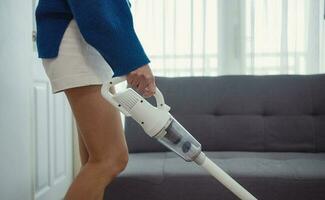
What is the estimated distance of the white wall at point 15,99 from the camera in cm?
131

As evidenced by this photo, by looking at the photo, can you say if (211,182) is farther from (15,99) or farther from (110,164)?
(15,99)

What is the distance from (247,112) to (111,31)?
1351mm

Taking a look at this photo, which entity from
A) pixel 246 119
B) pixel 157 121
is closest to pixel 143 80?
pixel 157 121

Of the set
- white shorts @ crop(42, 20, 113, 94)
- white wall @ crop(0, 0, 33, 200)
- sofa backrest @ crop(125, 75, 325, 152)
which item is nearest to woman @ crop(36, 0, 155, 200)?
white shorts @ crop(42, 20, 113, 94)

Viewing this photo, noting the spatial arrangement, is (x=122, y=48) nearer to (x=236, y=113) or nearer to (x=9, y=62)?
(x=9, y=62)

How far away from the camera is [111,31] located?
870 millimetres

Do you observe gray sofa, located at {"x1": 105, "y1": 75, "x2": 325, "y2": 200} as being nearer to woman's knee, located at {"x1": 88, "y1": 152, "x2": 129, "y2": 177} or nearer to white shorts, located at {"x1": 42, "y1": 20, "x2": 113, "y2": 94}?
woman's knee, located at {"x1": 88, "y1": 152, "x2": 129, "y2": 177}

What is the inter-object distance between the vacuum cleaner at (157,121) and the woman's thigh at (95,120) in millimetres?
38

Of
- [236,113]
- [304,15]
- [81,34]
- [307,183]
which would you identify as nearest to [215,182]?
[307,183]

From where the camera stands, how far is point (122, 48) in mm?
883

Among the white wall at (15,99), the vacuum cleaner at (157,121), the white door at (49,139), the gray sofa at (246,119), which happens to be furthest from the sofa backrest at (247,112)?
the vacuum cleaner at (157,121)

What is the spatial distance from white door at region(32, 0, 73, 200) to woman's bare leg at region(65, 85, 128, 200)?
791mm

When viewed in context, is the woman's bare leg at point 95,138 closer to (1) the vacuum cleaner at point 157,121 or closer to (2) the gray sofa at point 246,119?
(1) the vacuum cleaner at point 157,121

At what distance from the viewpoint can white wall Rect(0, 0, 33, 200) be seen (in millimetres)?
1311
